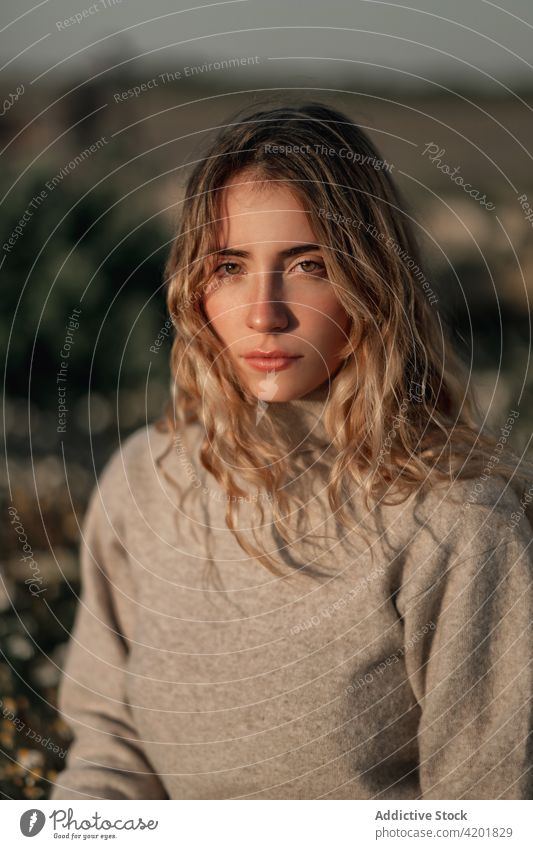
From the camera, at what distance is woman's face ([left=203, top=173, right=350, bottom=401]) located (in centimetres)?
136

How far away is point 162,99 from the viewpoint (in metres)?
3.53

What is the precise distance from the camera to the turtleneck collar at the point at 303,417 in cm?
152

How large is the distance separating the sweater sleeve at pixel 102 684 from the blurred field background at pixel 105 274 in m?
0.29

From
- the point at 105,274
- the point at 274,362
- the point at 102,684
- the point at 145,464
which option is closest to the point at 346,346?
the point at 274,362

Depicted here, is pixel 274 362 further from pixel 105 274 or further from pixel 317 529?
pixel 105 274

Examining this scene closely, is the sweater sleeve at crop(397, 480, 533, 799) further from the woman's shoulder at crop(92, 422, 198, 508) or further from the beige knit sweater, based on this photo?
the woman's shoulder at crop(92, 422, 198, 508)

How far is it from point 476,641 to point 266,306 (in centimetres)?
59

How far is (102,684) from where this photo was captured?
1.76m

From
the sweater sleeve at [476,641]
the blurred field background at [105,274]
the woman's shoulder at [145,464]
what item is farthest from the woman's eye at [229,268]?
the blurred field background at [105,274]
